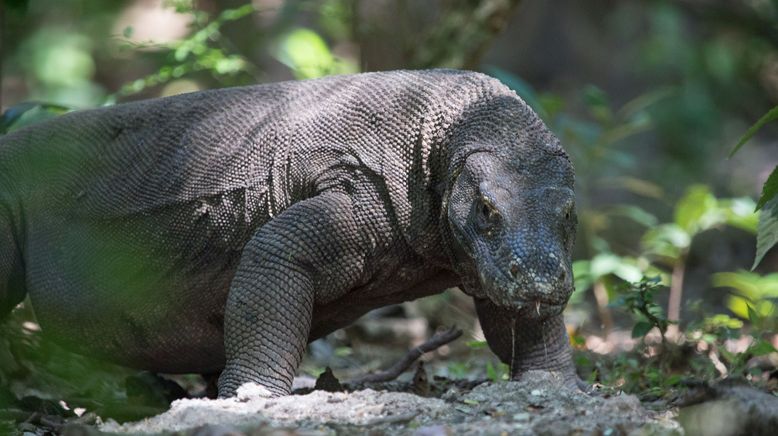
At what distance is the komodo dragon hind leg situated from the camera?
209 inches

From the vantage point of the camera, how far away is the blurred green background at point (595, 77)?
26.3 feet

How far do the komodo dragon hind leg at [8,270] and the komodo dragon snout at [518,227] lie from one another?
2.43 m

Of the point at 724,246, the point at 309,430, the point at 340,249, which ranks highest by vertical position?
the point at 724,246

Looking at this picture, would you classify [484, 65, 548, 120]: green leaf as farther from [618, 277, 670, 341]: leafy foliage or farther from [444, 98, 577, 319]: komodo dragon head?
[444, 98, 577, 319]: komodo dragon head

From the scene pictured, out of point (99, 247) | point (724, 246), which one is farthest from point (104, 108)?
point (724, 246)

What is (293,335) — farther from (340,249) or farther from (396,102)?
(396,102)

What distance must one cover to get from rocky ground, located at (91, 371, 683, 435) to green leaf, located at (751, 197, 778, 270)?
1098 millimetres

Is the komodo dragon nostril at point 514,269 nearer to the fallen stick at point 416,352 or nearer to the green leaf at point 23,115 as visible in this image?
the fallen stick at point 416,352

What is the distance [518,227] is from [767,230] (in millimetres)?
1387

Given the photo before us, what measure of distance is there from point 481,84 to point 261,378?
163 centimetres

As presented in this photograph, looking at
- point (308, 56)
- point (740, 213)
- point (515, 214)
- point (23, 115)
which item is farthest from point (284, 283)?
point (740, 213)

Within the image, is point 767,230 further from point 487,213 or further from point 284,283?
point 284,283

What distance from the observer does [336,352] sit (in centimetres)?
722

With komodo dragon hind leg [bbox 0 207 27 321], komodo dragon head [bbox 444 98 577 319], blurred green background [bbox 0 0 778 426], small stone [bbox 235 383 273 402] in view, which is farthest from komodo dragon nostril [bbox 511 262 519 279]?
komodo dragon hind leg [bbox 0 207 27 321]
